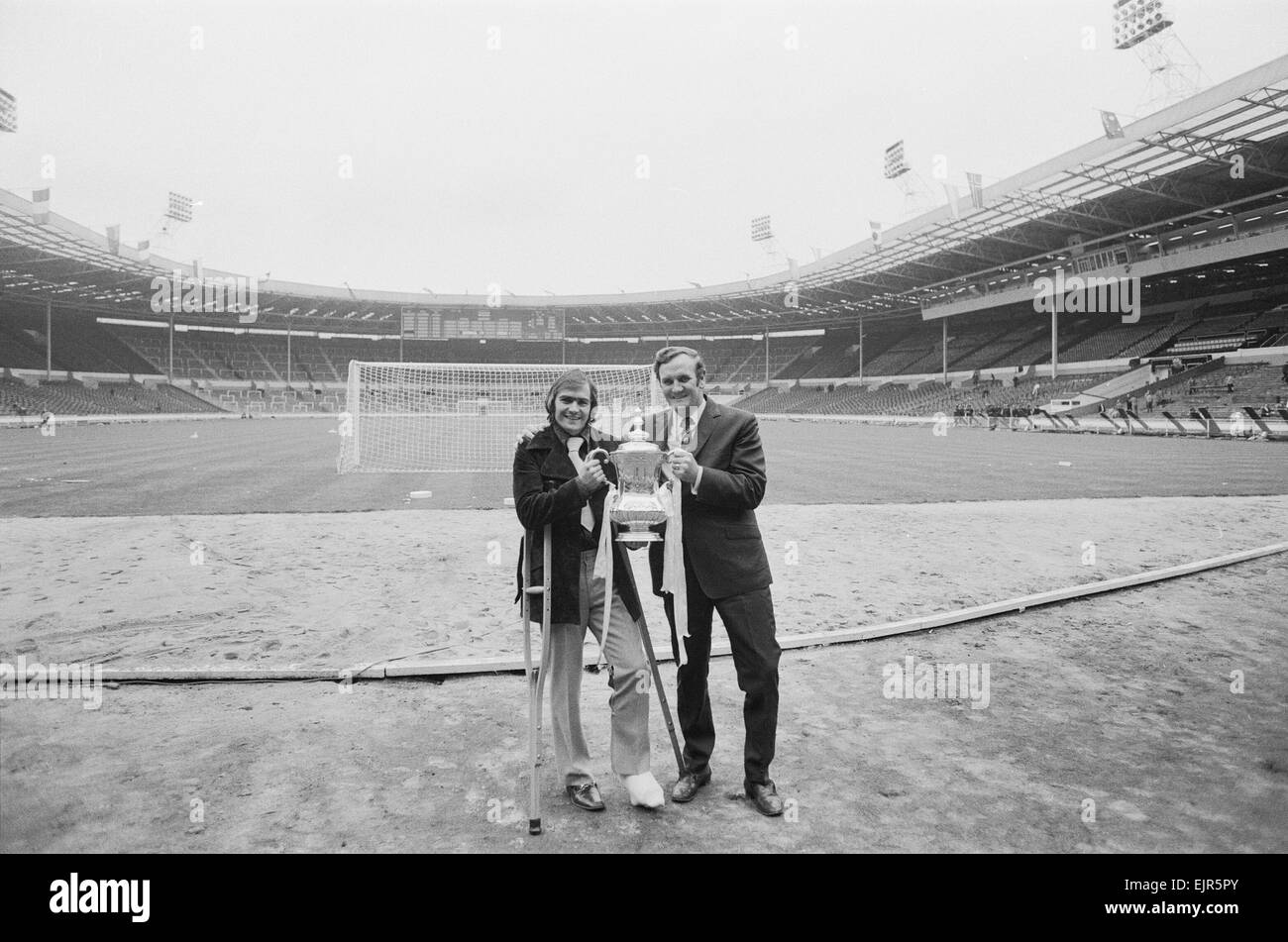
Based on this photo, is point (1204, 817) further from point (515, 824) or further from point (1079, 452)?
point (1079, 452)

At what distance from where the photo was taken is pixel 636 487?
10.0ft

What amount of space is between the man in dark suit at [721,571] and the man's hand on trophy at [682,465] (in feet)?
0.45

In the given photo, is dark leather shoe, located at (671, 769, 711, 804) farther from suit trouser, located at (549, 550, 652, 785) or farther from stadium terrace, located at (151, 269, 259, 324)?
stadium terrace, located at (151, 269, 259, 324)

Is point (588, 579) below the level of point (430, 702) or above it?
above

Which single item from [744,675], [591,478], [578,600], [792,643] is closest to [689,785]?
[744,675]

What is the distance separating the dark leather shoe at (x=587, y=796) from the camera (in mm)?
3086

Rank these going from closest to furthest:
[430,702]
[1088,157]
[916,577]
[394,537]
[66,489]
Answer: [430,702] < [916,577] < [394,537] < [66,489] < [1088,157]

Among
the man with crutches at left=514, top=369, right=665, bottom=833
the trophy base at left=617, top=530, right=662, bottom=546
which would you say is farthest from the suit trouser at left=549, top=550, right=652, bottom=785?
the trophy base at left=617, top=530, right=662, bottom=546

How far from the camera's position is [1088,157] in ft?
103

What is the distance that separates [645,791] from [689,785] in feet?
0.71

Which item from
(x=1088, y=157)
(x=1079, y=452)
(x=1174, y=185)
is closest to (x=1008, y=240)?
(x=1174, y=185)

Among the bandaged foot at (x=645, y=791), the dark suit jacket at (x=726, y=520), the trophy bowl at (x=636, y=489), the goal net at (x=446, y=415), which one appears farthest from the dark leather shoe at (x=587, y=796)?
the goal net at (x=446, y=415)

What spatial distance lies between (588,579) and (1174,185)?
42.2 meters

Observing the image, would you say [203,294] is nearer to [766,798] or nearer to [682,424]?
[682,424]
